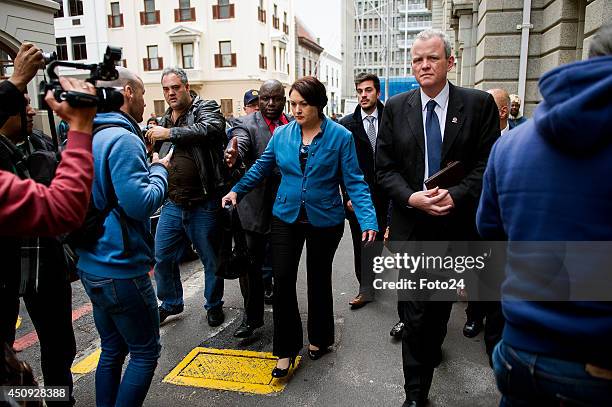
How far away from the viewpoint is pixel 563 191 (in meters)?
1.35

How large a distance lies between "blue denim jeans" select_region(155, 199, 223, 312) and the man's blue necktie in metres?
2.08

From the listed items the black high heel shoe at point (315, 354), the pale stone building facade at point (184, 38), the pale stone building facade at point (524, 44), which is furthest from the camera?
the pale stone building facade at point (184, 38)

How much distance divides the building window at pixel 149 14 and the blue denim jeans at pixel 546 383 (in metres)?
37.7

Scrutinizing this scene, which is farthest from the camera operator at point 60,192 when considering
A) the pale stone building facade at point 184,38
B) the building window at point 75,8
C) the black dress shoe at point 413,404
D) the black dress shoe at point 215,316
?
the building window at point 75,8

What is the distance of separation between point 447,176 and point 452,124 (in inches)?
13.8

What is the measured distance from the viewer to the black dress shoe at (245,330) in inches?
156

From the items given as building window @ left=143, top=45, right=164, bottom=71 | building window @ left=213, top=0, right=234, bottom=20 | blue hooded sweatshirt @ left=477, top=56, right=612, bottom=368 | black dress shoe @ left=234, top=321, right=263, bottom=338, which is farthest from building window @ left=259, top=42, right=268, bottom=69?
blue hooded sweatshirt @ left=477, top=56, right=612, bottom=368

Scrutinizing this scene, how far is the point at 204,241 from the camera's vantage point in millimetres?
4168

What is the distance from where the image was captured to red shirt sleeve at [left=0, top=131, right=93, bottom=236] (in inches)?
54.5

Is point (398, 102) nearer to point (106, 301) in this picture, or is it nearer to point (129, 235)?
point (129, 235)

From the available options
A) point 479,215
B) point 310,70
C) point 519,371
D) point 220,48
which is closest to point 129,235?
point 479,215

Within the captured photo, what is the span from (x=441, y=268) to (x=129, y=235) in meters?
1.91

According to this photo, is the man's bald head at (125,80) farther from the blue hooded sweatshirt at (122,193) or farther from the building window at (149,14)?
the building window at (149,14)

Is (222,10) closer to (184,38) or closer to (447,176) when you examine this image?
(184,38)
